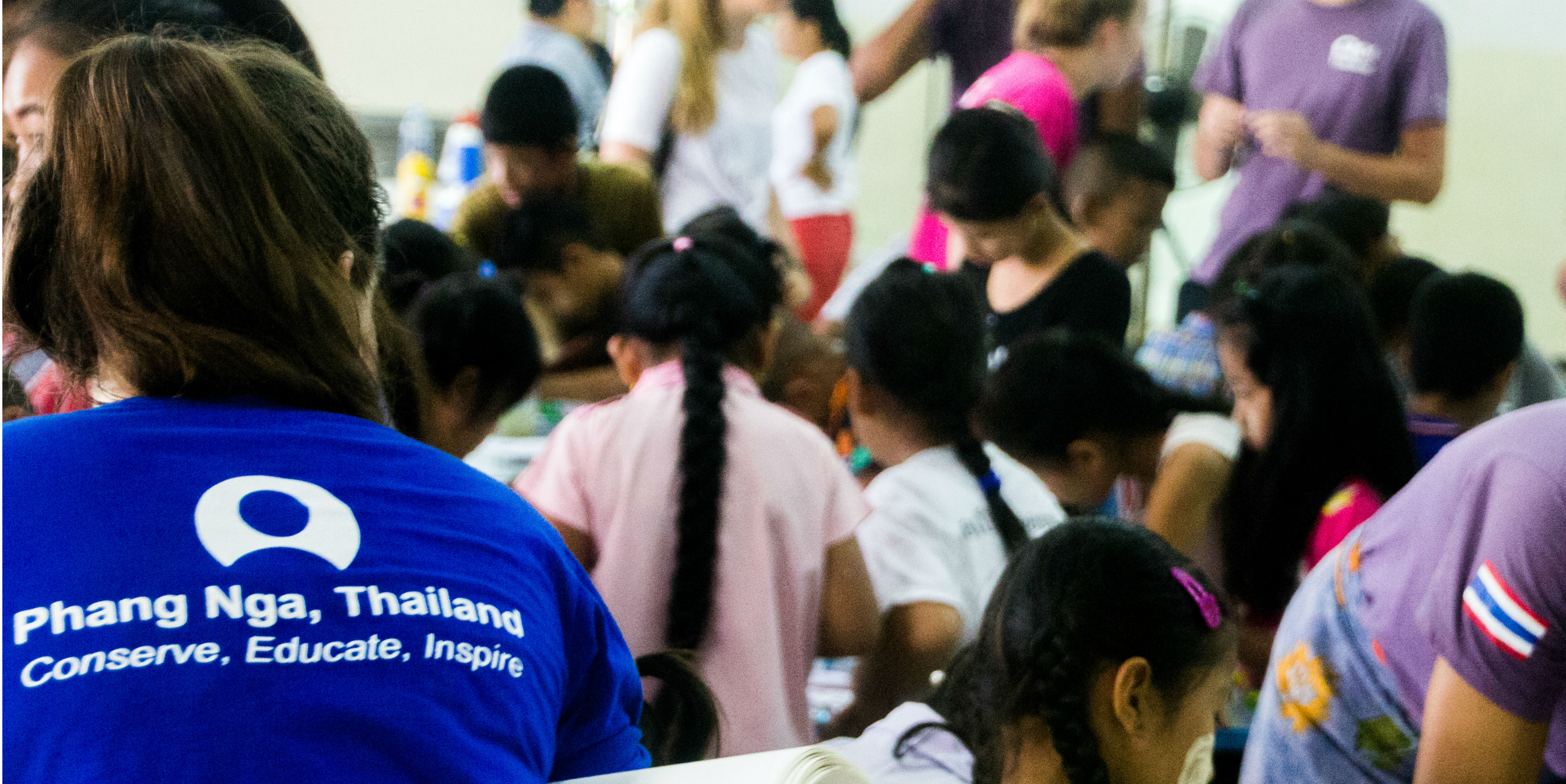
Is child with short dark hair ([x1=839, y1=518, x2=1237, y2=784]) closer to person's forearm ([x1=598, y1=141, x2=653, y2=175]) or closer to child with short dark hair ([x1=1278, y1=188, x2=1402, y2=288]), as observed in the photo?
child with short dark hair ([x1=1278, y1=188, x2=1402, y2=288])

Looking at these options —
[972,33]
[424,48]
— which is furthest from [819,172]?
[424,48]

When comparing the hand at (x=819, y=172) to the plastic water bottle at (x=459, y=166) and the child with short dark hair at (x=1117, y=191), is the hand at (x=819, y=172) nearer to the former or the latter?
the child with short dark hair at (x=1117, y=191)

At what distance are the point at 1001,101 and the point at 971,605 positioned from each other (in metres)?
1.41

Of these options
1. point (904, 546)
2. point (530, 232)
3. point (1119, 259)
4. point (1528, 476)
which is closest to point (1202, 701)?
point (1528, 476)

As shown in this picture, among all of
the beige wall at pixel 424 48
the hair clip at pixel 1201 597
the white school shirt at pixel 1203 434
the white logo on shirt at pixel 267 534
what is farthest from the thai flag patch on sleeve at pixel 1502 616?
the beige wall at pixel 424 48

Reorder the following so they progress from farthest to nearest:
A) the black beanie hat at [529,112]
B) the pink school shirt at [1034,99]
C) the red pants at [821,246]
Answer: the red pants at [821,246] → the pink school shirt at [1034,99] → the black beanie hat at [529,112]

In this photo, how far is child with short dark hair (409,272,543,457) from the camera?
206cm

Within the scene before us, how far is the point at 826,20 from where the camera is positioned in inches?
146

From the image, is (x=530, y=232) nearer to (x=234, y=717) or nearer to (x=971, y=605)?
(x=971, y=605)

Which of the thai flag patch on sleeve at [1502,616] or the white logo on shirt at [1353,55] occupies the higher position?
the white logo on shirt at [1353,55]

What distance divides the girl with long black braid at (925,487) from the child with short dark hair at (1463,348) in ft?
3.62

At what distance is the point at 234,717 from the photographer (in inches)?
27.7

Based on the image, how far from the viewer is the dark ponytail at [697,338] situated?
62.4 inches

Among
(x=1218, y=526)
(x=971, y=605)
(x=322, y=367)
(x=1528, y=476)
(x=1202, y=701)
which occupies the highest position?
(x=322, y=367)
